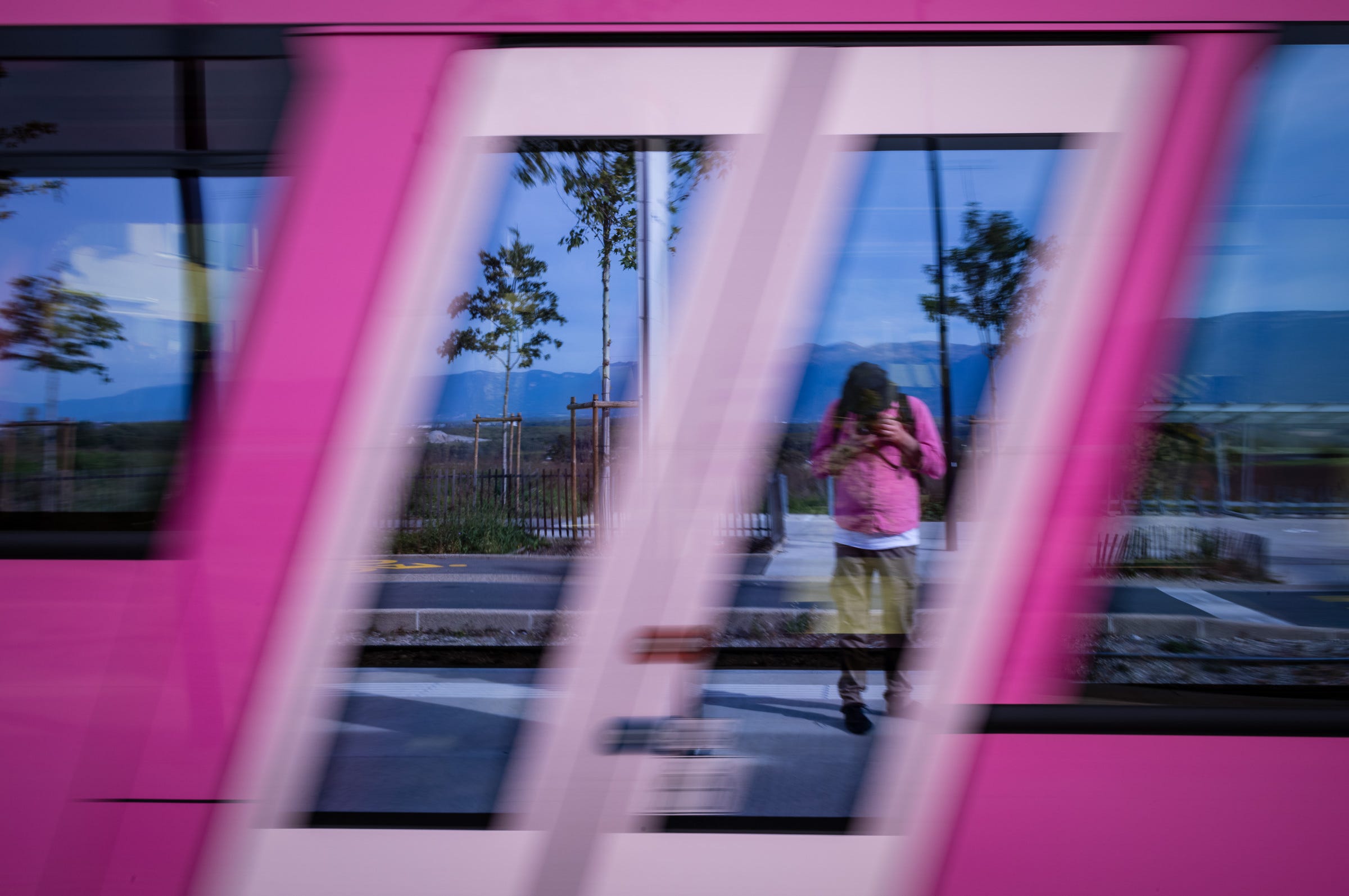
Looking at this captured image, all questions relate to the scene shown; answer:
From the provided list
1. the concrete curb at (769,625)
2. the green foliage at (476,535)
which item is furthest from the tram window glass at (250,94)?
the concrete curb at (769,625)

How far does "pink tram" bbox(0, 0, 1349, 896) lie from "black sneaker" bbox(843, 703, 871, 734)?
1.3 inches

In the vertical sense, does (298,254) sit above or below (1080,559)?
above

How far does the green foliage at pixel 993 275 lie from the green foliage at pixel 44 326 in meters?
1.99

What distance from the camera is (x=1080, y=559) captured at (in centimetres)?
188

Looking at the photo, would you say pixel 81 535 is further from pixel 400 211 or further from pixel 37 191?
pixel 400 211

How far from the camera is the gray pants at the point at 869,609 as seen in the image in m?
2.01

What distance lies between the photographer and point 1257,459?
6.47ft

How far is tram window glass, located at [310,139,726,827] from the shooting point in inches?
77.0

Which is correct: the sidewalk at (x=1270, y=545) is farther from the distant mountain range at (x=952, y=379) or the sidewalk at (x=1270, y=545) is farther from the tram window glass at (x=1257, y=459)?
the distant mountain range at (x=952, y=379)

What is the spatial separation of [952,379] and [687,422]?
2.07 ft

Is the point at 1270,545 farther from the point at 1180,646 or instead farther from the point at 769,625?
the point at 769,625

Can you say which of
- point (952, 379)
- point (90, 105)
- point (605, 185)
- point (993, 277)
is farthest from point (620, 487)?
point (90, 105)

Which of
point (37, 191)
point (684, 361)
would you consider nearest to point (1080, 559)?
point (684, 361)

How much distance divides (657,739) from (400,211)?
132 cm
